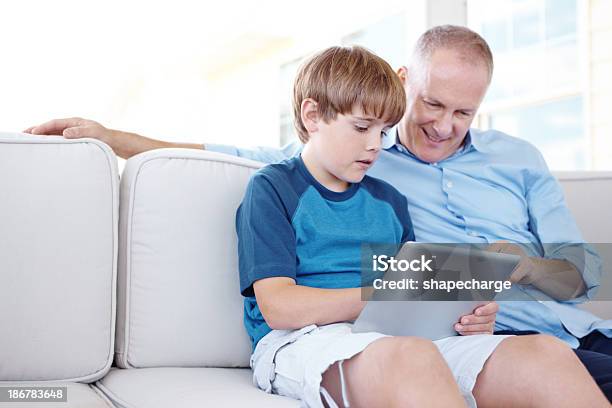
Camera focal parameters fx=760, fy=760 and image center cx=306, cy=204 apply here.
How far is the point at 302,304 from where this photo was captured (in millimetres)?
1250

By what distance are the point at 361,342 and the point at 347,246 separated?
339 mm

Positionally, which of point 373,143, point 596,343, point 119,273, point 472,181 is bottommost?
point 596,343

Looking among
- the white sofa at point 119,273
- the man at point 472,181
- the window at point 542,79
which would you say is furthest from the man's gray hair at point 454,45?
the window at point 542,79

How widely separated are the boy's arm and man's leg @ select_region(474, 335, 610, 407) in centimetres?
24

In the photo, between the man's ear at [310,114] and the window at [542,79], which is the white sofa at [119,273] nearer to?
the man's ear at [310,114]

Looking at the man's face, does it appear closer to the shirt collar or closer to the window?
the shirt collar

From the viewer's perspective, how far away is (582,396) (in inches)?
42.6

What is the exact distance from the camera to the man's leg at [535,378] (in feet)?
3.57

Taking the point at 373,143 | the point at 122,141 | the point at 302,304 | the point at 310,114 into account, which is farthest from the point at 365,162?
the point at 122,141

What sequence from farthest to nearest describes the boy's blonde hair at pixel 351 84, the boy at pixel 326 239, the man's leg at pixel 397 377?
the boy's blonde hair at pixel 351 84 < the boy at pixel 326 239 < the man's leg at pixel 397 377

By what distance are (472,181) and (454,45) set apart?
315mm

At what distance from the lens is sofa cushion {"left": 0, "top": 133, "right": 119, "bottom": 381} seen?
51.9 inches

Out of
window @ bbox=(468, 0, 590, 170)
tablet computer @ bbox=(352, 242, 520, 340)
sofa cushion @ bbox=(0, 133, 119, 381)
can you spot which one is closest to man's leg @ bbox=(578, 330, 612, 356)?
tablet computer @ bbox=(352, 242, 520, 340)

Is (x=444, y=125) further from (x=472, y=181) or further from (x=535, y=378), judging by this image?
(x=535, y=378)
